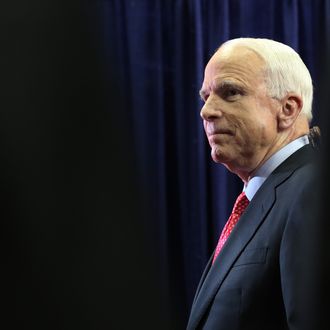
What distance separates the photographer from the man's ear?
1.72m

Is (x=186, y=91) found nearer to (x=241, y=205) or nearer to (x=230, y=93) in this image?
(x=230, y=93)

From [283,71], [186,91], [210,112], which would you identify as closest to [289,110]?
[283,71]

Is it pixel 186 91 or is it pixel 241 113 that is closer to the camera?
pixel 241 113

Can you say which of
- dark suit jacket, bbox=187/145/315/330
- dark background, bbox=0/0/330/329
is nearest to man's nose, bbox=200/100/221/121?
dark suit jacket, bbox=187/145/315/330

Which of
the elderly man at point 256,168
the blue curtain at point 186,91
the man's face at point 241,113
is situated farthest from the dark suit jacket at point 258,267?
the blue curtain at point 186,91

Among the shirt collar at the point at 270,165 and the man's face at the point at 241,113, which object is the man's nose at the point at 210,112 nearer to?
the man's face at the point at 241,113

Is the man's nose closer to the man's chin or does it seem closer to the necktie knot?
the man's chin

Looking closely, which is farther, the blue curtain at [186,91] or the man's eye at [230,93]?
the blue curtain at [186,91]

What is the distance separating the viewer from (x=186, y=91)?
344cm

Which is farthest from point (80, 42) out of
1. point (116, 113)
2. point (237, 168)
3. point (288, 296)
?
point (237, 168)

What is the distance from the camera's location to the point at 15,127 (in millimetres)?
173

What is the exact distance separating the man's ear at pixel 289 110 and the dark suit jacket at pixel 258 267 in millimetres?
265

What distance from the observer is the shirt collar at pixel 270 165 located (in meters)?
1.62

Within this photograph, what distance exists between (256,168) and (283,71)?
0.28 metres
